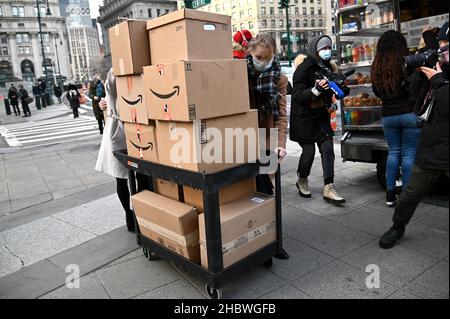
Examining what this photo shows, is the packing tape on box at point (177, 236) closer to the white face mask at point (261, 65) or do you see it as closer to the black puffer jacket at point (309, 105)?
the white face mask at point (261, 65)

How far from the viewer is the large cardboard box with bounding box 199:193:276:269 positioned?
8.93ft

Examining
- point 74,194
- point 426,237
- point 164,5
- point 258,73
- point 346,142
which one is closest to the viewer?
point 258,73

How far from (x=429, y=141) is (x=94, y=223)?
362 cm

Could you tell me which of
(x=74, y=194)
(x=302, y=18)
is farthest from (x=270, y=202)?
(x=302, y=18)

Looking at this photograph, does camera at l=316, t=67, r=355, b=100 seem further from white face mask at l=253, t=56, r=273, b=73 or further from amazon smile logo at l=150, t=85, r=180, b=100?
amazon smile logo at l=150, t=85, r=180, b=100

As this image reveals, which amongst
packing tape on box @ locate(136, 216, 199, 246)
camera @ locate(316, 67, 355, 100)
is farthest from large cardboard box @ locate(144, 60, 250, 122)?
camera @ locate(316, 67, 355, 100)

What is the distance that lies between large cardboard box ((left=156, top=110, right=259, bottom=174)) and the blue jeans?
179 cm

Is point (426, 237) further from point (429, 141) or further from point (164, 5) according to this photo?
point (164, 5)

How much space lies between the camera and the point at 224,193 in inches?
117

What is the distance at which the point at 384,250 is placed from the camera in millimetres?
3340

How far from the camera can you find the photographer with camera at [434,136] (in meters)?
2.62

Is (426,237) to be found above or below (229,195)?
below
